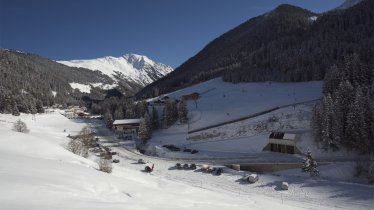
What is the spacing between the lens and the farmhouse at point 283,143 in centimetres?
6931

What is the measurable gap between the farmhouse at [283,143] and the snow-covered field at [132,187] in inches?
435

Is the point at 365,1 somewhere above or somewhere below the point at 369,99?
above

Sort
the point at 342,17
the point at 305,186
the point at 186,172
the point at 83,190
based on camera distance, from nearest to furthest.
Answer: the point at 83,190
the point at 305,186
the point at 186,172
the point at 342,17

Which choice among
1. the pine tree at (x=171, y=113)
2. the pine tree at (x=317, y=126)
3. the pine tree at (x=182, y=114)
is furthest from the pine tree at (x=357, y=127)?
the pine tree at (x=171, y=113)

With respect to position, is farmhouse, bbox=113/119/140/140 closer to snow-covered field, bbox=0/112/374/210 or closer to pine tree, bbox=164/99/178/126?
pine tree, bbox=164/99/178/126

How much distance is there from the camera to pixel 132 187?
28.4m

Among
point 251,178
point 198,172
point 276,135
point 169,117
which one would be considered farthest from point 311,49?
point 251,178

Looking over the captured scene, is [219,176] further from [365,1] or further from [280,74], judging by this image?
[365,1]

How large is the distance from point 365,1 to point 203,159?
154m

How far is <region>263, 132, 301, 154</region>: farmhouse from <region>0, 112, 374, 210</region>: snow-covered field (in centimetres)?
1105

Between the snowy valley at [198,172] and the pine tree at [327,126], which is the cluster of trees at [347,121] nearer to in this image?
the pine tree at [327,126]

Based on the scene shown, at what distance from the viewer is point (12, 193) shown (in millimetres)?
17938

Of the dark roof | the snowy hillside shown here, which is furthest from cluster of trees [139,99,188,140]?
the dark roof

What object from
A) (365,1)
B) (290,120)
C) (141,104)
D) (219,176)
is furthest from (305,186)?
(365,1)
